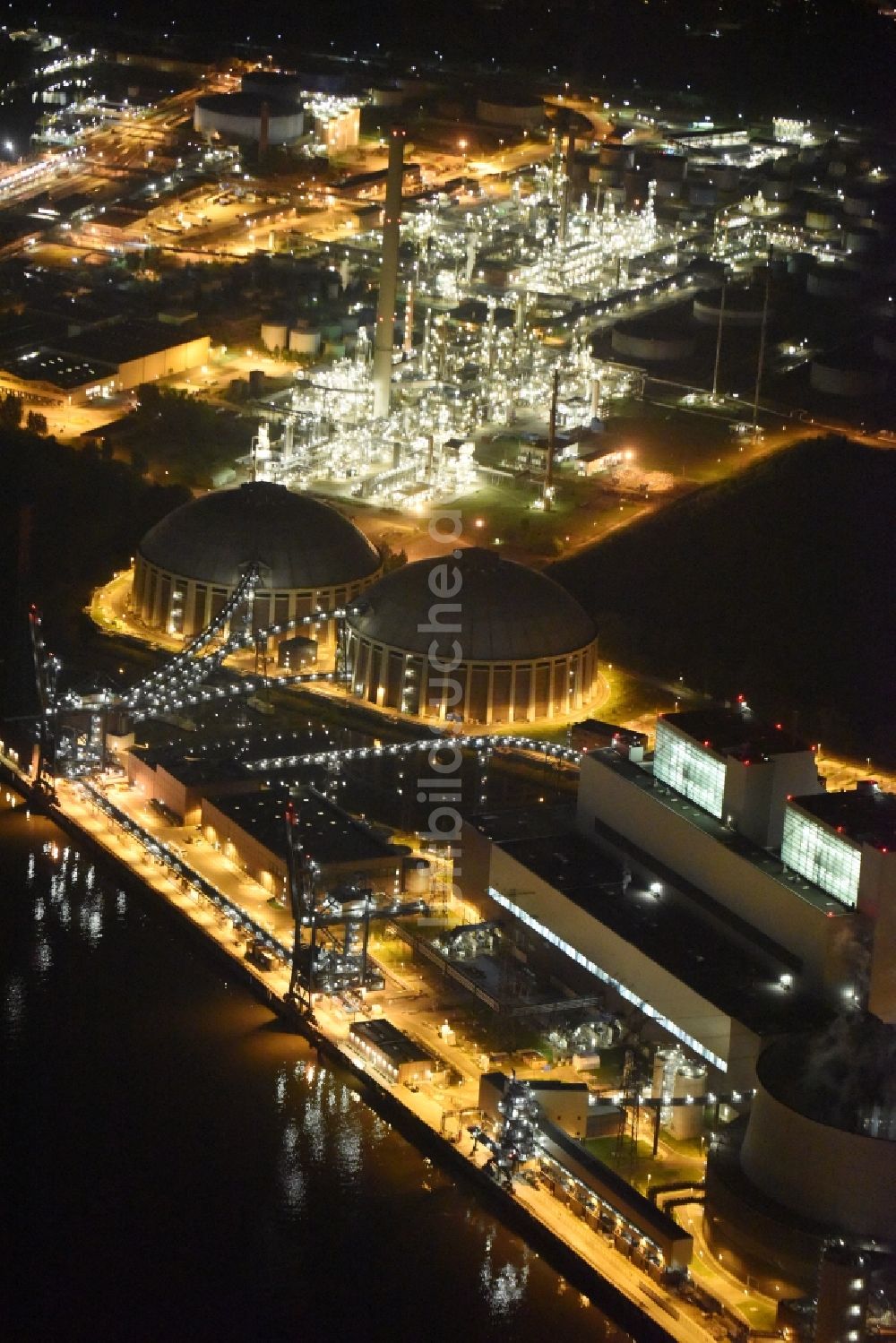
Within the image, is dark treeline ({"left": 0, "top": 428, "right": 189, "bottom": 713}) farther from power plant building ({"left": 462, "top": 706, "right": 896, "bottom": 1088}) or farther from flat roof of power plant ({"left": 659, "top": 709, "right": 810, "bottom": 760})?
flat roof of power plant ({"left": 659, "top": 709, "right": 810, "bottom": 760})

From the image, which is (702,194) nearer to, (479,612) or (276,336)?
(276,336)

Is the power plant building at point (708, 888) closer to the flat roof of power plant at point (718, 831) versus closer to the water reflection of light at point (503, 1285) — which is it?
the flat roof of power plant at point (718, 831)

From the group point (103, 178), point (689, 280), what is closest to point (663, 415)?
point (689, 280)

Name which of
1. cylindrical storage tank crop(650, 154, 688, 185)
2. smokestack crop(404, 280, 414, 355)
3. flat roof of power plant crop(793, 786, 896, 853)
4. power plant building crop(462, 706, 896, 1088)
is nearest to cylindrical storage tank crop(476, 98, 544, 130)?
cylindrical storage tank crop(650, 154, 688, 185)

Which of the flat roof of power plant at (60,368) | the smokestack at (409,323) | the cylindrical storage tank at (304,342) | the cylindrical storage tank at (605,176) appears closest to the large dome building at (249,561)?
the flat roof of power plant at (60,368)

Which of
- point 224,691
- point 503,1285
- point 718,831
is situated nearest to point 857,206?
point 224,691

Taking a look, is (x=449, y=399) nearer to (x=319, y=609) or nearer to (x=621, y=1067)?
(x=319, y=609)
